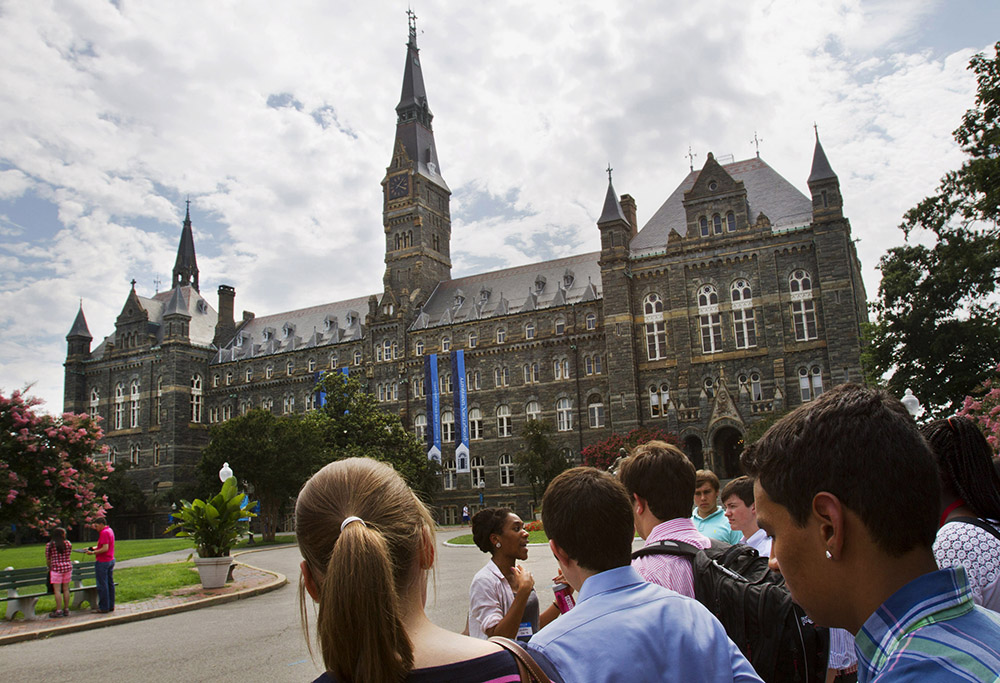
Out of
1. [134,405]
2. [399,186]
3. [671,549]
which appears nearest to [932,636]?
[671,549]

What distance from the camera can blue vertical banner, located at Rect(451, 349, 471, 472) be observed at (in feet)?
174

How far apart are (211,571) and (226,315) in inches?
2281

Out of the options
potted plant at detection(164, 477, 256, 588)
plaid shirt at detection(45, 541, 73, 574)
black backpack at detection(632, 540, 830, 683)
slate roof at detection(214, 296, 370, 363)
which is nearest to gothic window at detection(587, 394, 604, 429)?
slate roof at detection(214, 296, 370, 363)

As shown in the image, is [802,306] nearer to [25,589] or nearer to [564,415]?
[564,415]

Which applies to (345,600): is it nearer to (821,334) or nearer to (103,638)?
(103,638)

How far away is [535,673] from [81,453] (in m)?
19.2

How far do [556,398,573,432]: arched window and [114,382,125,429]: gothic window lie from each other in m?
40.5

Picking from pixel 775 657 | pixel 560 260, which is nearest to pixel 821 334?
pixel 560 260

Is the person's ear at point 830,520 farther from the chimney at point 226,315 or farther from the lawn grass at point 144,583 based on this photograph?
the chimney at point 226,315

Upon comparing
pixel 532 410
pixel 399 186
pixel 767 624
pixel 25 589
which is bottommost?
pixel 25 589

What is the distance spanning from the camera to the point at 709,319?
43719 mm

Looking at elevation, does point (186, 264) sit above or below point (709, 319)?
above

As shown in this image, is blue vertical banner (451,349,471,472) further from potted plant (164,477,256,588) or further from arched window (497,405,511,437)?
potted plant (164,477,256,588)

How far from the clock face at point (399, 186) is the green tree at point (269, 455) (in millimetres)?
Result: 25293
